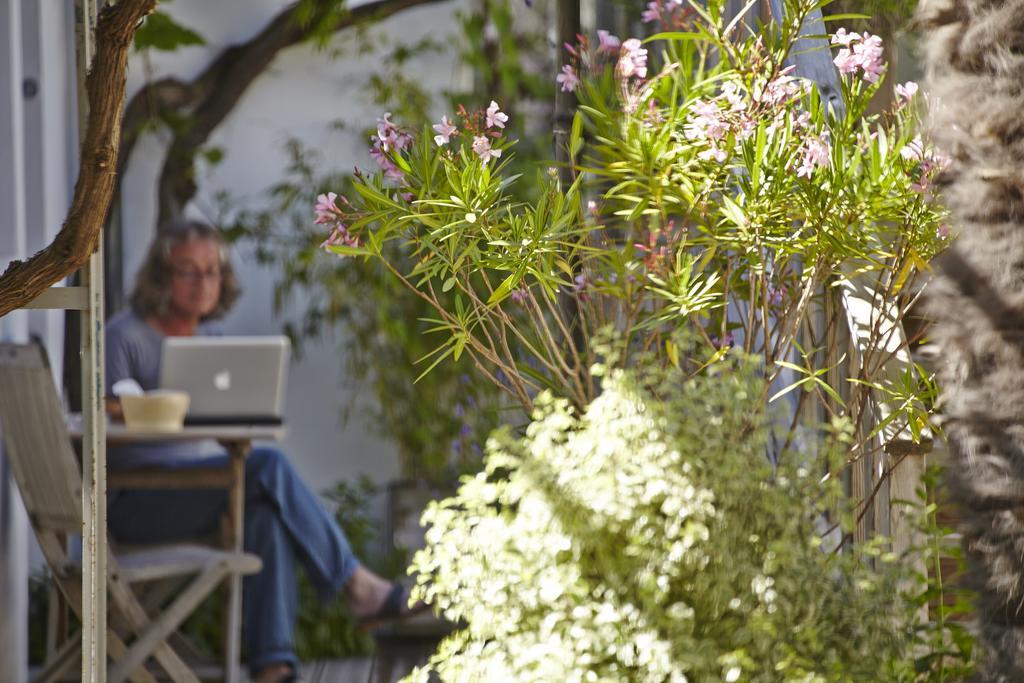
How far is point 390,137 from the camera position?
7.17ft

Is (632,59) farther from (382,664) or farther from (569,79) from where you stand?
(382,664)

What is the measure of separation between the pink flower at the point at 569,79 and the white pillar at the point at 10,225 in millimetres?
1976

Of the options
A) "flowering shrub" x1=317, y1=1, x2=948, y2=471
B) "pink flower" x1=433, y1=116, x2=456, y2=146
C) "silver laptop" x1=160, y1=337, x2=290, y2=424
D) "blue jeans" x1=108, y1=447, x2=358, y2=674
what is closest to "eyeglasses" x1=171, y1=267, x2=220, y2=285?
"silver laptop" x1=160, y1=337, x2=290, y2=424

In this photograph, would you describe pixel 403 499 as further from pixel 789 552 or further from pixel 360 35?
pixel 789 552

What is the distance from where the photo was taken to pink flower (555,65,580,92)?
2.40 m

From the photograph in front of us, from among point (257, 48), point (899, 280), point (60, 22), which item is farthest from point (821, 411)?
point (257, 48)

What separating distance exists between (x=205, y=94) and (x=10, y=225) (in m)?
2.01

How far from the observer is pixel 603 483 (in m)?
1.75

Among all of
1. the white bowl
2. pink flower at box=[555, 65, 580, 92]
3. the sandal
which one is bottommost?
the sandal

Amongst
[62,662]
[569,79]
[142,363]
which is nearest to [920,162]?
[569,79]

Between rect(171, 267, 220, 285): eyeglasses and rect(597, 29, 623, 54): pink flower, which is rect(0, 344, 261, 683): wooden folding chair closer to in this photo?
rect(171, 267, 220, 285): eyeglasses

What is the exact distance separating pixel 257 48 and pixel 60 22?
1.12 meters

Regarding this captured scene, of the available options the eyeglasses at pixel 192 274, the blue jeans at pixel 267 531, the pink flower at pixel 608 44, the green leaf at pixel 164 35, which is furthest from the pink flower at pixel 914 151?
the green leaf at pixel 164 35

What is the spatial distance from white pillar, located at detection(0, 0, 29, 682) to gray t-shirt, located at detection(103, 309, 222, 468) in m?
0.50
